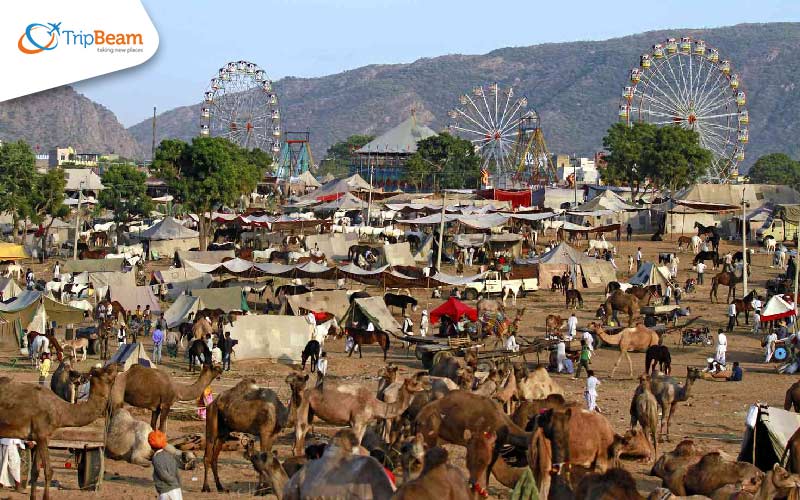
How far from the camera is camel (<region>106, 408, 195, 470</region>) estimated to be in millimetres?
16844

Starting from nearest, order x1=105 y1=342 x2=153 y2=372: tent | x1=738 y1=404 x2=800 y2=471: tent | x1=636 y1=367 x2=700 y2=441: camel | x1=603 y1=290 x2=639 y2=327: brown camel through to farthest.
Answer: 1. x1=738 y1=404 x2=800 y2=471: tent
2. x1=636 y1=367 x2=700 y2=441: camel
3. x1=105 y1=342 x2=153 y2=372: tent
4. x1=603 y1=290 x2=639 y2=327: brown camel

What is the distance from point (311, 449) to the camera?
48.3 ft

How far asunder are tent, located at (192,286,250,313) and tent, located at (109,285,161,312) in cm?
191

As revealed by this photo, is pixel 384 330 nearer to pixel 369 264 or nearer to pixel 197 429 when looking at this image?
pixel 197 429

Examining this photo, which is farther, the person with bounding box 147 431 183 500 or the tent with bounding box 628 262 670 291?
the tent with bounding box 628 262 670 291

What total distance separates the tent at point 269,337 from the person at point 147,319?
585 cm

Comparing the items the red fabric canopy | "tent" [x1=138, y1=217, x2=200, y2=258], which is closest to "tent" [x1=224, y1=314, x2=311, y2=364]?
the red fabric canopy

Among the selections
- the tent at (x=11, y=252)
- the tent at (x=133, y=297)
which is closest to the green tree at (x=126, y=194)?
the tent at (x=11, y=252)

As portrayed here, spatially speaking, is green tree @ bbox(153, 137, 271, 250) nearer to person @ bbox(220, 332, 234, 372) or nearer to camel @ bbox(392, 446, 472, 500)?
person @ bbox(220, 332, 234, 372)

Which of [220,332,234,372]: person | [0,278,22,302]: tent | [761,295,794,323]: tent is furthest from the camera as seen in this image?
[0,278,22,302]: tent

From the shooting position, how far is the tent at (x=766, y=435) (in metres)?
16.5

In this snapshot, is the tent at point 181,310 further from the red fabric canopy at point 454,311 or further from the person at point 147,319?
the red fabric canopy at point 454,311

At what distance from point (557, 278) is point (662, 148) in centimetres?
4096

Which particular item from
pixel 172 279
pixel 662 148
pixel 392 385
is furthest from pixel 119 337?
pixel 662 148
